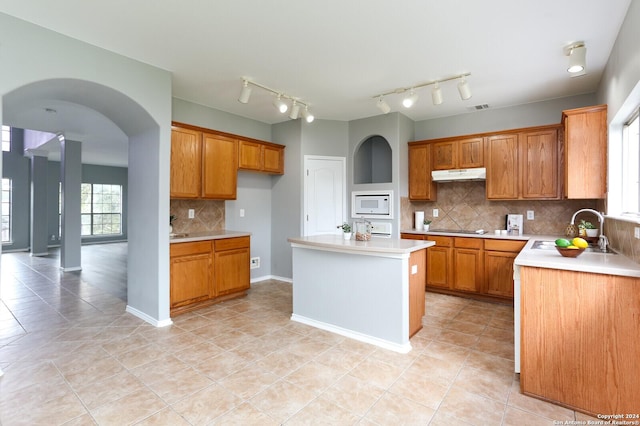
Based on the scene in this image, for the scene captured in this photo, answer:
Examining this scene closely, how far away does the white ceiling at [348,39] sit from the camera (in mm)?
2350

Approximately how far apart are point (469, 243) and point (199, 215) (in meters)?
3.76

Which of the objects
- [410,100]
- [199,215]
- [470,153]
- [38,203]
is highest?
[410,100]

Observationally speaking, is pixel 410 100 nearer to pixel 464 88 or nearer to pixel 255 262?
pixel 464 88

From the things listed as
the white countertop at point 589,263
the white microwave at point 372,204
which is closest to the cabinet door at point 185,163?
the white microwave at point 372,204

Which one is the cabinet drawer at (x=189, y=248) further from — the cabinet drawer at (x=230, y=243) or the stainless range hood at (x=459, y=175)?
the stainless range hood at (x=459, y=175)

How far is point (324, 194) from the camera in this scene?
211 inches

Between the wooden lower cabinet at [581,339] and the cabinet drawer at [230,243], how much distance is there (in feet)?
10.8

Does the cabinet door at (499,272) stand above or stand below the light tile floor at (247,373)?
above

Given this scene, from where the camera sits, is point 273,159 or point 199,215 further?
point 273,159

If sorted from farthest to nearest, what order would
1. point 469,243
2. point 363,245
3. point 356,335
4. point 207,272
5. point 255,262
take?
point 255,262 → point 469,243 → point 207,272 → point 356,335 → point 363,245

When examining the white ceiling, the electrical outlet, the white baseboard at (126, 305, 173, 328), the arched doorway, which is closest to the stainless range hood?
the white ceiling

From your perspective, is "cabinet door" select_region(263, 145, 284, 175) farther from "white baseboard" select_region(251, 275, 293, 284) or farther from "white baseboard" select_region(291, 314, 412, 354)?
"white baseboard" select_region(291, 314, 412, 354)

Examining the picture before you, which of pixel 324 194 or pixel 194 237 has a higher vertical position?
pixel 324 194

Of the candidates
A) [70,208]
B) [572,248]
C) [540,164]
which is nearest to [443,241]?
[540,164]
